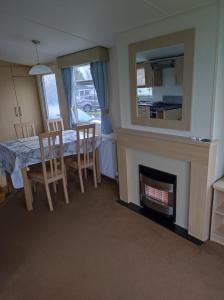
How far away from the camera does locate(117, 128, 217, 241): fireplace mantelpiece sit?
185 centimetres

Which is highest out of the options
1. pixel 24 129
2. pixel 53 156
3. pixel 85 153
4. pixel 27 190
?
pixel 24 129

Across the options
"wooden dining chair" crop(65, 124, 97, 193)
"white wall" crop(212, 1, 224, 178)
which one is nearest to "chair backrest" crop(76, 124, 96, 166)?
"wooden dining chair" crop(65, 124, 97, 193)

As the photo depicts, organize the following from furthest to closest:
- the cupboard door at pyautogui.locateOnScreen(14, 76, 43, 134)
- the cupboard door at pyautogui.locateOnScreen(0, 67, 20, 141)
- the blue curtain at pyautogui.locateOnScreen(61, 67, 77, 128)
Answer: the cupboard door at pyautogui.locateOnScreen(14, 76, 43, 134)
the cupboard door at pyautogui.locateOnScreen(0, 67, 20, 141)
the blue curtain at pyautogui.locateOnScreen(61, 67, 77, 128)

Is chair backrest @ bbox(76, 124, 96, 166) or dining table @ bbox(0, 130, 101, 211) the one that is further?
chair backrest @ bbox(76, 124, 96, 166)

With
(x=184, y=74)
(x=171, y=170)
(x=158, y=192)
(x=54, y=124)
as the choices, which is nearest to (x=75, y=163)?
(x=54, y=124)

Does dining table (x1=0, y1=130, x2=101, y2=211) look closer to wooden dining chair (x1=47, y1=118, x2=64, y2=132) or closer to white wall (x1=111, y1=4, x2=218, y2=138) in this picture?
wooden dining chair (x1=47, y1=118, x2=64, y2=132)

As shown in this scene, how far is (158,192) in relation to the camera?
2.41 meters

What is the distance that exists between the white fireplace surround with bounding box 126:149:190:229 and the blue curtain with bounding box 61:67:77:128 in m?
1.88

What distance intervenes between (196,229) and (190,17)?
1923mm

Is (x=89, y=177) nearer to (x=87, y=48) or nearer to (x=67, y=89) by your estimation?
(x=67, y=89)

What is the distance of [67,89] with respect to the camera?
3918 millimetres

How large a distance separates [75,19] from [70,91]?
1.76m

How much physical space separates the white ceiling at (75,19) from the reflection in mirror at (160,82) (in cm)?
31

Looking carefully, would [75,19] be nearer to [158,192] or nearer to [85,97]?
[85,97]
